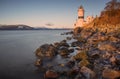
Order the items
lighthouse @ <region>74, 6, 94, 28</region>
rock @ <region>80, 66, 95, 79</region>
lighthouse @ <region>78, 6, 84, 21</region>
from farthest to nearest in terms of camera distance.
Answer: lighthouse @ <region>78, 6, 84, 21</region> → lighthouse @ <region>74, 6, 94, 28</region> → rock @ <region>80, 66, 95, 79</region>

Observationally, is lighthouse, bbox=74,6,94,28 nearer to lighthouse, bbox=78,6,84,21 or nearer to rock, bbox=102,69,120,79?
lighthouse, bbox=78,6,84,21

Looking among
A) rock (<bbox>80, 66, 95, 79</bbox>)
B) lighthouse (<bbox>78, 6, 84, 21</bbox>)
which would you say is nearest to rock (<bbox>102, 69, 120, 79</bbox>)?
rock (<bbox>80, 66, 95, 79</bbox>)

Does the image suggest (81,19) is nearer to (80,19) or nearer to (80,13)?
(80,19)

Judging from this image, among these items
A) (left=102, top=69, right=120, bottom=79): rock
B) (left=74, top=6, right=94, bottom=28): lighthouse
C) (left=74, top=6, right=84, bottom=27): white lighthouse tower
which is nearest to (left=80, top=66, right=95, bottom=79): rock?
(left=102, top=69, right=120, bottom=79): rock

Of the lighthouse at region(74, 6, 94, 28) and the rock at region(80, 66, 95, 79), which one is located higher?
the lighthouse at region(74, 6, 94, 28)

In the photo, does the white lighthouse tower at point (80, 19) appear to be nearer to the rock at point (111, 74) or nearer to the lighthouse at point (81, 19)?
the lighthouse at point (81, 19)

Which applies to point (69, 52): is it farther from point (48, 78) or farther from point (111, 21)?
point (111, 21)

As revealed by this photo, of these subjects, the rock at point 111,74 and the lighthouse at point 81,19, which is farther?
the lighthouse at point 81,19

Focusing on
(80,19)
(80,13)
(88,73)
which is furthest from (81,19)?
(88,73)

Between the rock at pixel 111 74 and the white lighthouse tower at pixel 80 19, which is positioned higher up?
the white lighthouse tower at pixel 80 19

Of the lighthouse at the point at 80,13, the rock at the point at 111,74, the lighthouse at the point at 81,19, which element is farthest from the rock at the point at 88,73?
the lighthouse at the point at 80,13

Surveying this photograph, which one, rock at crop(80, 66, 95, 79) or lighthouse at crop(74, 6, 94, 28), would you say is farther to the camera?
lighthouse at crop(74, 6, 94, 28)

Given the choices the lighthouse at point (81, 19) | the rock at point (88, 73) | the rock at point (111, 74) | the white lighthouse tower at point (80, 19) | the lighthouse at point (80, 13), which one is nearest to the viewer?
the rock at point (111, 74)

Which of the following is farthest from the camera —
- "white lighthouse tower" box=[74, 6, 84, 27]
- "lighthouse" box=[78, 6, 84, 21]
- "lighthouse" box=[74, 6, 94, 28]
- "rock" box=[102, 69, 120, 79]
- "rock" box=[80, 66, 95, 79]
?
"lighthouse" box=[78, 6, 84, 21]
